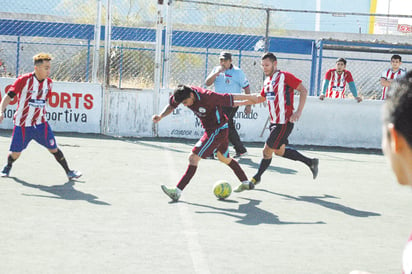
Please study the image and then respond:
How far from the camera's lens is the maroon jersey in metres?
7.39

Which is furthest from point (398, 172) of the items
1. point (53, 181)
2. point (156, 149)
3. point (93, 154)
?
point (156, 149)

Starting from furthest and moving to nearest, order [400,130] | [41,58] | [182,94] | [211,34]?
[211,34], [41,58], [182,94], [400,130]

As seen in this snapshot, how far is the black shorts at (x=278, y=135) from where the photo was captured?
8.52m

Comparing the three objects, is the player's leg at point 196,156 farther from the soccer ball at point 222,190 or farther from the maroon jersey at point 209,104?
the soccer ball at point 222,190

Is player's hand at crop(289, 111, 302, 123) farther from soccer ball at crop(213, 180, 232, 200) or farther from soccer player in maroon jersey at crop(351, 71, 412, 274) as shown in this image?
soccer player in maroon jersey at crop(351, 71, 412, 274)

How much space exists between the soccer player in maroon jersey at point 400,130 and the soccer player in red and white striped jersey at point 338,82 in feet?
39.1

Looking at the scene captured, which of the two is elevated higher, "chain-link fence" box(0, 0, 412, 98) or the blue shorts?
"chain-link fence" box(0, 0, 412, 98)

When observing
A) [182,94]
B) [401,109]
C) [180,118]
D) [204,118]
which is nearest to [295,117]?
[204,118]

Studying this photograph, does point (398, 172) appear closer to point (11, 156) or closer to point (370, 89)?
point (11, 156)

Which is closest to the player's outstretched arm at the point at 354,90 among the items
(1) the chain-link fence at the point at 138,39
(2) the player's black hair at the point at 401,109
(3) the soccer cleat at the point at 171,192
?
(1) the chain-link fence at the point at 138,39

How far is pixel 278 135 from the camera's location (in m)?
8.55

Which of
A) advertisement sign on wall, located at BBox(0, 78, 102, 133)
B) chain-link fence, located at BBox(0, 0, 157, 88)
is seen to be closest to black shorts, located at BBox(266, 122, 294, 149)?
advertisement sign on wall, located at BBox(0, 78, 102, 133)

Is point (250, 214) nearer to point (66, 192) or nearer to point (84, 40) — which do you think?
point (66, 192)

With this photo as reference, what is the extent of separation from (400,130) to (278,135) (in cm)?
Result: 714
